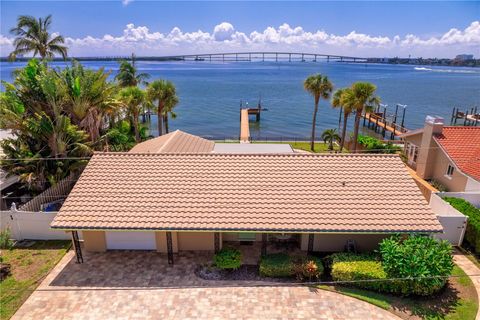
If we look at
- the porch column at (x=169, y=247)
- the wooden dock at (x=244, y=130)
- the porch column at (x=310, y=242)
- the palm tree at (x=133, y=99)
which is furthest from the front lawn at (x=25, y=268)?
the wooden dock at (x=244, y=130)

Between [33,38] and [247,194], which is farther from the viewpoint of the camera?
[33,38]

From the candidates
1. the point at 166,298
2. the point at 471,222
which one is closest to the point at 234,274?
the point at 166,298

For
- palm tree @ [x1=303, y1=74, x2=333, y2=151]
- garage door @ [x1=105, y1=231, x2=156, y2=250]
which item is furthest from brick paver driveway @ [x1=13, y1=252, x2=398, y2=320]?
palm tree @ [x1=303, y1=74, x2=333, y2=151]

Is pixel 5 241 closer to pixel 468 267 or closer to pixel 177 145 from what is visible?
pixel 177 145

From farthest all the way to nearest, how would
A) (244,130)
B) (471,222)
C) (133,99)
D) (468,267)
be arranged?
(244,130)
(133,99)
(471,222)
(468,267)

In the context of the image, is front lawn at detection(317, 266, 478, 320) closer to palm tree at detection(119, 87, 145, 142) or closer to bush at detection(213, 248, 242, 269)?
bush at detection(213, 248, 242, 269)

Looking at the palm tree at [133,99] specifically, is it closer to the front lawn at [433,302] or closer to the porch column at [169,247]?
the porch column at [169,247]
